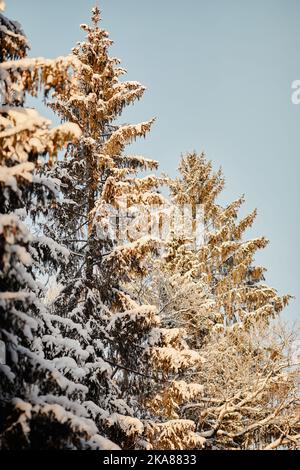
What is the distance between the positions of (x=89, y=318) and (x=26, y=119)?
5.40 metres

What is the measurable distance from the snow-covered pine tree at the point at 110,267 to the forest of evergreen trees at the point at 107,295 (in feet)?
0.11

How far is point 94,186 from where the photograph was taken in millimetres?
10555

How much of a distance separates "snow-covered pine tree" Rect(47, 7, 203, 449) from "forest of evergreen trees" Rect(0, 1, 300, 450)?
0.03 meters

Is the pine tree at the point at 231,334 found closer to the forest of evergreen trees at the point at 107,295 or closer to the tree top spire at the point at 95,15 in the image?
the forest of evergreen trees at the point at 107,295

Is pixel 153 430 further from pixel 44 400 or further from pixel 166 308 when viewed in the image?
pixel 166 308

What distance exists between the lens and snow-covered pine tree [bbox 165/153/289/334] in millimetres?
17681

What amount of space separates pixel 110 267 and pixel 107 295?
0.69 m

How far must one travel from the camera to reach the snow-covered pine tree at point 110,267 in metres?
8.91

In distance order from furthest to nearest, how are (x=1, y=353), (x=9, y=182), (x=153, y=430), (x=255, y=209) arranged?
(x=255, y=209)
(x=153, y=430)
(x=1, y=353)
(x=9, y=182)

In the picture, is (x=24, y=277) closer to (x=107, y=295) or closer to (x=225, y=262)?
(x=107, y=295)

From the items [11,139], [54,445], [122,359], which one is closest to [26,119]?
[11,139]

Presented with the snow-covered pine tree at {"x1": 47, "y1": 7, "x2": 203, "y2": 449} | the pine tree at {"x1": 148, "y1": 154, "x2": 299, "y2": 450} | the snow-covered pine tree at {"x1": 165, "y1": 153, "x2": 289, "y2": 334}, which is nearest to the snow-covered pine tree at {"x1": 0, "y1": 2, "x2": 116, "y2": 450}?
the snow-covered pine tree at {"x1": 47, "y1": 7, "x2": 203, "y2": 449}

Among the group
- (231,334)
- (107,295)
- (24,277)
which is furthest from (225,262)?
(24,277)

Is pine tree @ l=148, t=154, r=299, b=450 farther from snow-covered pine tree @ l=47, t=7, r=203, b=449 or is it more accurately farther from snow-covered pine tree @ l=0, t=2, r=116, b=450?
snow-covered pine tree @ l=0, t=2, r=116, b=450
